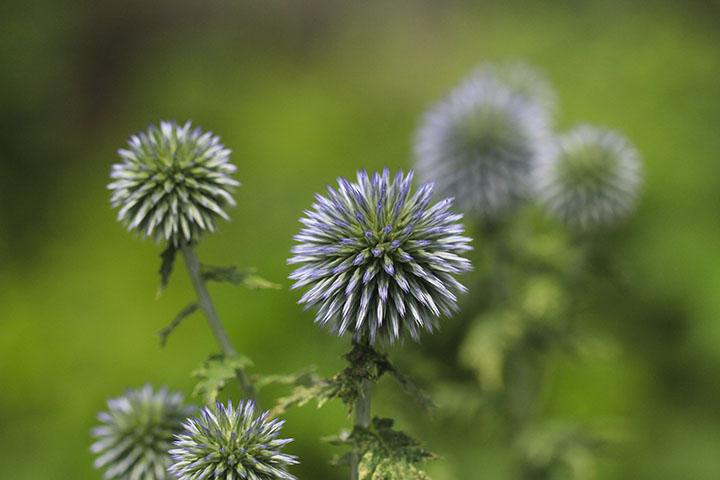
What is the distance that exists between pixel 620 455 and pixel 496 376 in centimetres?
119

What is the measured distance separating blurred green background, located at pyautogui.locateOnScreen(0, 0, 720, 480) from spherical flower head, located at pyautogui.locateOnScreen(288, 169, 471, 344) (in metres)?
0.86

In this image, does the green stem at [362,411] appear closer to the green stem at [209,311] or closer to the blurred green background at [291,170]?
the green stem at [209,311]

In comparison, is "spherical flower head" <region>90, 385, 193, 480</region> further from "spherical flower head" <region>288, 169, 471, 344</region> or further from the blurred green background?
the blurred green background

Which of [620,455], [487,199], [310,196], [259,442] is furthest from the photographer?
[310,196]

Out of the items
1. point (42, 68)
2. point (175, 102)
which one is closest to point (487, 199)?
point (175, 102)

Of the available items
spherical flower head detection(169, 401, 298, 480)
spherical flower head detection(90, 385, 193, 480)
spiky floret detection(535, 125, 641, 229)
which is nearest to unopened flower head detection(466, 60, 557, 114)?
spiky floret detection(535, 125, 641, 229)

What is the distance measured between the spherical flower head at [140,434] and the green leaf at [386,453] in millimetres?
365

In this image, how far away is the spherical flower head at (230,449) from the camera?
2.97 ft

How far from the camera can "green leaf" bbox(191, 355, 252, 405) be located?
101 cm

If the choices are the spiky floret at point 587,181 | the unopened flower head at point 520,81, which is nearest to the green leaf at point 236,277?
the spiky floret at point 587,181

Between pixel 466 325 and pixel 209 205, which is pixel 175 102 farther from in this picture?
pixel 209 205

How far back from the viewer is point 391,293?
101 centimetres

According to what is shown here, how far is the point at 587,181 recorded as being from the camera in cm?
232

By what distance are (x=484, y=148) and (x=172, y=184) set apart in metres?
1.43
